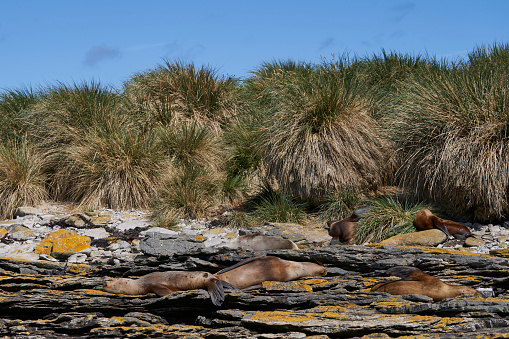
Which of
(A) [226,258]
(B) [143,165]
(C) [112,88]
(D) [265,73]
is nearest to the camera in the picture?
(A) [226,258]

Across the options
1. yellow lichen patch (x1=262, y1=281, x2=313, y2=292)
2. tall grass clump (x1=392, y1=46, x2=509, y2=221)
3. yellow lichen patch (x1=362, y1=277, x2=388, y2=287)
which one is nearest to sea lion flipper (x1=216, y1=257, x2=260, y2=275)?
yellow lichen patch (x1=262, y1=281, x2=313, y2=292)

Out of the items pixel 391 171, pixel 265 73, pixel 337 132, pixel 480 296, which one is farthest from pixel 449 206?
pixel 265 73

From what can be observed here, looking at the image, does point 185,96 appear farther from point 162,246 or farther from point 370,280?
point 370,280

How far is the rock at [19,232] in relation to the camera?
26.5 ft

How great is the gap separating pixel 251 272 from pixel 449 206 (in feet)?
13.6

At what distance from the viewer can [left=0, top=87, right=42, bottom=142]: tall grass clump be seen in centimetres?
1169

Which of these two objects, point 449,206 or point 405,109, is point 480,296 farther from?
point 405,109

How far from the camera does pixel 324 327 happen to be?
3.34m

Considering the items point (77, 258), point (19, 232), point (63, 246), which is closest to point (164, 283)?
point (77, 258)

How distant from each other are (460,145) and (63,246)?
5.33 meters

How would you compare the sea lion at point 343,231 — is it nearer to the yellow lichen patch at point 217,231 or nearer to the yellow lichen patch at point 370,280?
the yellow lichen patch at point 217,231

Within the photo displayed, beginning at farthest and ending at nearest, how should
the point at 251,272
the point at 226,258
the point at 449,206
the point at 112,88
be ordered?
the point at 112,88 → the point at 449,206 → the point at 226,258 → the point at 251,272

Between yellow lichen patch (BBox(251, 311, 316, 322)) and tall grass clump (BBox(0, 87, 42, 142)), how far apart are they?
903cm

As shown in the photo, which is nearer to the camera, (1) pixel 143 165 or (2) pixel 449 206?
(2) pixel 449 206
